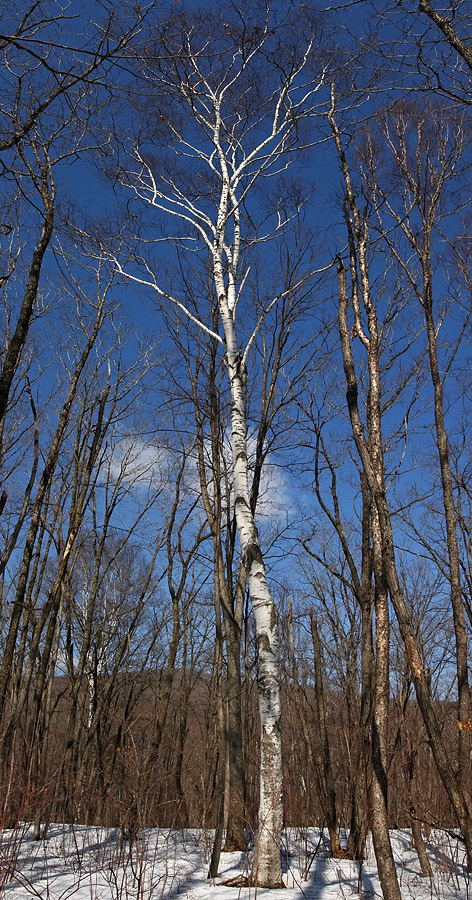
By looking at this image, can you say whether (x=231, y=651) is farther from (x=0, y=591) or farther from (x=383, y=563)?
(x=0, y=591)

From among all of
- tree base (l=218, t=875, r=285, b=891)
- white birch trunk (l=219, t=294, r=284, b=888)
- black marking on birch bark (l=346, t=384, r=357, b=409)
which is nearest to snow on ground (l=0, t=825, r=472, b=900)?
tree base (l=218, t=875, r=285, b=891)

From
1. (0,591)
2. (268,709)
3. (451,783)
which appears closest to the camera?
(451,783)

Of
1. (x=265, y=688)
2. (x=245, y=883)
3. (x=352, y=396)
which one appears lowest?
(x=245, y=883)

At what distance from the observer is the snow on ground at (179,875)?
4195 mm

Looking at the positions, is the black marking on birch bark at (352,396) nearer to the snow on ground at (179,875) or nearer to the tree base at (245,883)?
the snow on ground at (179,875)

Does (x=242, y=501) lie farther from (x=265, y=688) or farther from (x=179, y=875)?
(x=179, y=875)

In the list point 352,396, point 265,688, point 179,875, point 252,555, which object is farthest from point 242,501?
point 179,875

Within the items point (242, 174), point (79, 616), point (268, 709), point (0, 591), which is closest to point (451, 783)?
point (268, 709)

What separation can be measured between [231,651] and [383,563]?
3.93m

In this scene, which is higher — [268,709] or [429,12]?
Result: [429,12]

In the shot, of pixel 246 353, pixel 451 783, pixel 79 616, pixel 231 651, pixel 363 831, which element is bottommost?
pixel 363 831

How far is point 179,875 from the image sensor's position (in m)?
5.47

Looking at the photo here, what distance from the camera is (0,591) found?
14031 millimetres

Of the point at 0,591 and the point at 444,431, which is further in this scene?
the point at 0,591
